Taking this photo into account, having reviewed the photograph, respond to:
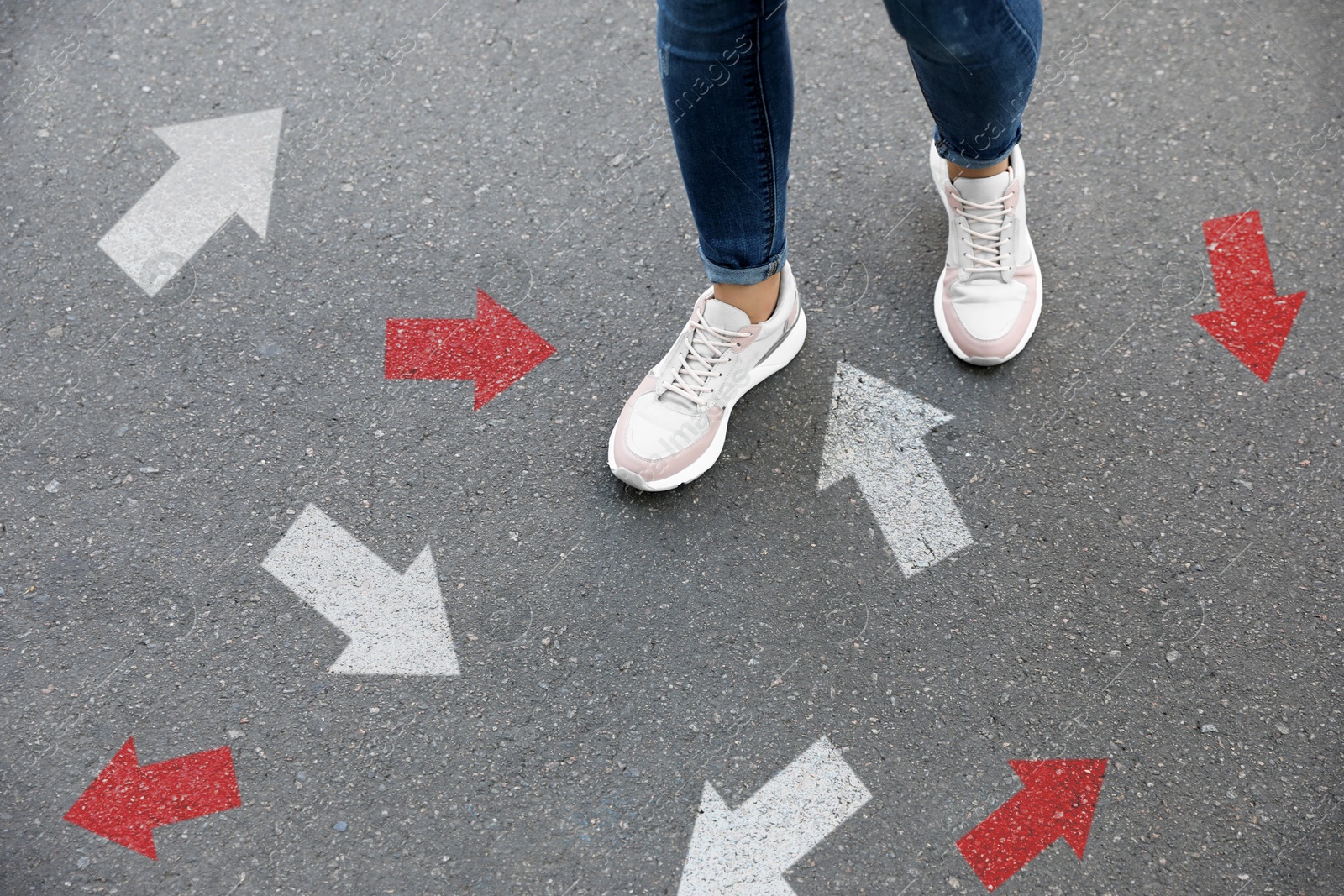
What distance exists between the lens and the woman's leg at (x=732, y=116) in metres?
1.09

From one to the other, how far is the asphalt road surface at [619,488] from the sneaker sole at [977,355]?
0.09ft

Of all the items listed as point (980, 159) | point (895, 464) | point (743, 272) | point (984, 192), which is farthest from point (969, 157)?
point (895, 464)

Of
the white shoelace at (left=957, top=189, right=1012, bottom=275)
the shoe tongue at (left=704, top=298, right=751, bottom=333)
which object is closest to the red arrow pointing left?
the shoe tongue at (left=704, top=298, right=751, bottom=333)

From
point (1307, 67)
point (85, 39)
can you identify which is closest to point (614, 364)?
point (85, 39)

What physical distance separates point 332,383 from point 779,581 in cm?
88

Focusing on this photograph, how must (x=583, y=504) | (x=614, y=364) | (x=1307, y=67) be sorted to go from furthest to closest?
(x=1307, y=67), (x=614, y=364), (x=583, y=504)

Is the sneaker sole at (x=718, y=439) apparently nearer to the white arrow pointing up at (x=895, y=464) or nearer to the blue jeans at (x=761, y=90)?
the white arrow pointing up at (x=895, y=464)

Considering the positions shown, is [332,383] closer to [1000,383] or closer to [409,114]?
[409,114]

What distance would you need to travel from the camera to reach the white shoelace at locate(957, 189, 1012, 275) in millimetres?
1628

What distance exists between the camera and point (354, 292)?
1.79m

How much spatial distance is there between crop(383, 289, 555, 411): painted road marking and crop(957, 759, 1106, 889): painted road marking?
3.50 ft

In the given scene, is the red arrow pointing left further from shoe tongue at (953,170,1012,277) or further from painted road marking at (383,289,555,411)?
shoe tongue at (953,170,1012,277)

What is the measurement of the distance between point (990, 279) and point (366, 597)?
122cm

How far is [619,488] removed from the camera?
5.34 feet
